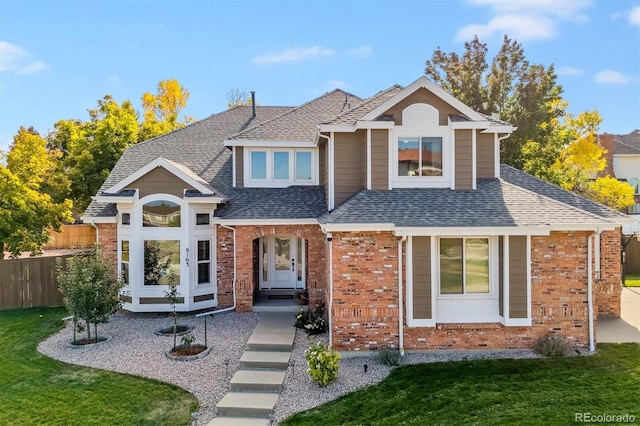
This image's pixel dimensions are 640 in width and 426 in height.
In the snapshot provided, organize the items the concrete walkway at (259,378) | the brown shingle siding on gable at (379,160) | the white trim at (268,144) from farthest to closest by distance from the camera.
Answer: the white trim at (268,144) < the brown shingle siding on gable at (379,160) < the concrete walkway at (259,378)

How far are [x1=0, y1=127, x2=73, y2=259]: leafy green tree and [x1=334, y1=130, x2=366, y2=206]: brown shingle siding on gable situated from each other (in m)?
11.8

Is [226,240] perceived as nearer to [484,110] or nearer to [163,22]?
[163,22]

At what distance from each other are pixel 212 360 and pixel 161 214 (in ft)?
17.9

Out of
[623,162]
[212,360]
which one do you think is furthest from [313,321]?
[623,162]

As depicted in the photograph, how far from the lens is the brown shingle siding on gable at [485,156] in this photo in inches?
476

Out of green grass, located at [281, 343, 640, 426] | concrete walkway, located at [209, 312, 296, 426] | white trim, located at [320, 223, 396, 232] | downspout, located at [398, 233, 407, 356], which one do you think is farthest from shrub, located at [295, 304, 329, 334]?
white trim, located at [320, 223, 396, 232]

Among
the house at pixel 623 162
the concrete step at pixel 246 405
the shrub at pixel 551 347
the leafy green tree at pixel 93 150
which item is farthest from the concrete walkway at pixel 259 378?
the house at pixel 623 162

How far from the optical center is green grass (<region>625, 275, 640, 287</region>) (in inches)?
697

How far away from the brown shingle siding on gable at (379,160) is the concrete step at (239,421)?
21.6 ft

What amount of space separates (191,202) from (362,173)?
5520 millimetres

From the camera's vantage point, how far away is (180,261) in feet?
42.0

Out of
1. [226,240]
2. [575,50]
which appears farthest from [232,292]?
[575,50]

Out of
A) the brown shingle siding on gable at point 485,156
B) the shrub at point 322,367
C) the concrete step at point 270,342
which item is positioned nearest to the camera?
the shrub at point 322,367

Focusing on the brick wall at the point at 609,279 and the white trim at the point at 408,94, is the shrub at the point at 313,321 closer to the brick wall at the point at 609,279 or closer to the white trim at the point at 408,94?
the white trim at the point at 408,94
